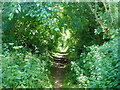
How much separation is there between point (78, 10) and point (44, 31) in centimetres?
151

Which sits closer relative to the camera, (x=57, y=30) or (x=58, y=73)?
(x=57, y=30)

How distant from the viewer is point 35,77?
3250 mm

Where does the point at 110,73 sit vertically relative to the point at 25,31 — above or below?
below

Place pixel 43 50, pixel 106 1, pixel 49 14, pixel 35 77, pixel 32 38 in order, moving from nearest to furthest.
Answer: pixel 49 14, pixel 35 77, pixel 106 1, pixel 32 38, pixel 43 50

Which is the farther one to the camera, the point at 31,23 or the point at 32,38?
the point at 32,38

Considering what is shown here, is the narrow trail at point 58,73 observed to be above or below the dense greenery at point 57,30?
below

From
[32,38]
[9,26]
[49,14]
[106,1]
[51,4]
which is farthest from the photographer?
[32,38]

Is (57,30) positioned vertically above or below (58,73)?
above

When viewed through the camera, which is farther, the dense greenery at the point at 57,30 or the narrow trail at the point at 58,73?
the narrow trail at the point at 58,73

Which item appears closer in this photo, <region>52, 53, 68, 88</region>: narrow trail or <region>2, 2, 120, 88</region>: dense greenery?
<region>2, 2, 120, 88</region>: dense greenery

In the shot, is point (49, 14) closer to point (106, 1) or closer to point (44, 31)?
point (106, 1)

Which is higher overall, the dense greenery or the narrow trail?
the dense greenery

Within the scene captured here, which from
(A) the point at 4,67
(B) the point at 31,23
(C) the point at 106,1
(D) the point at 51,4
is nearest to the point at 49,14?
(D) the point at 51,4

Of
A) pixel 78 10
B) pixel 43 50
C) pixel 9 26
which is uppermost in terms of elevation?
pixel 78 10
